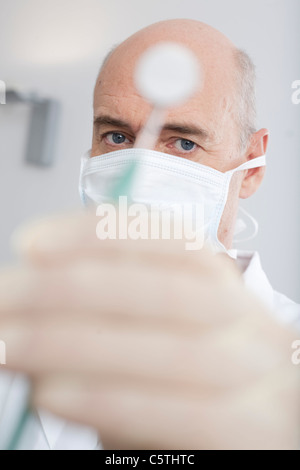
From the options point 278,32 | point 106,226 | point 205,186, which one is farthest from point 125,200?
point 278,32

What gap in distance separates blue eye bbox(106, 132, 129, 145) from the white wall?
0.67 feet

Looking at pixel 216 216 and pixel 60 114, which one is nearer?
pixel 216 216

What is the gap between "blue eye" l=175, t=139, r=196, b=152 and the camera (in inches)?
27.5

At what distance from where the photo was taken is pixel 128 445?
236 millimetres

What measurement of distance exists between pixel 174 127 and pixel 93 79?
1.04ft

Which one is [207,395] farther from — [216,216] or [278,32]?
[278,32]

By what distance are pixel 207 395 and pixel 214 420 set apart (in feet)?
0.04

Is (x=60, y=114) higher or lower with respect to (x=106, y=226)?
higher

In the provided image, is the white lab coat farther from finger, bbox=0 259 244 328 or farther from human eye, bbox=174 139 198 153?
finger, bbox=0 259 244 328

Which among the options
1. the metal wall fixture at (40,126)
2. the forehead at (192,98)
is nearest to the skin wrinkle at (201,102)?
the forehead at (192,98)

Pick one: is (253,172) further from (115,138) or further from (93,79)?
(93,79)

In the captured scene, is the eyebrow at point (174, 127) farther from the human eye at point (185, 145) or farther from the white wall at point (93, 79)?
the white wall at point (93, 79)

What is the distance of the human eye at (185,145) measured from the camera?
27.5 inches

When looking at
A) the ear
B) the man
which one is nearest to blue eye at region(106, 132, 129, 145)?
the ear
